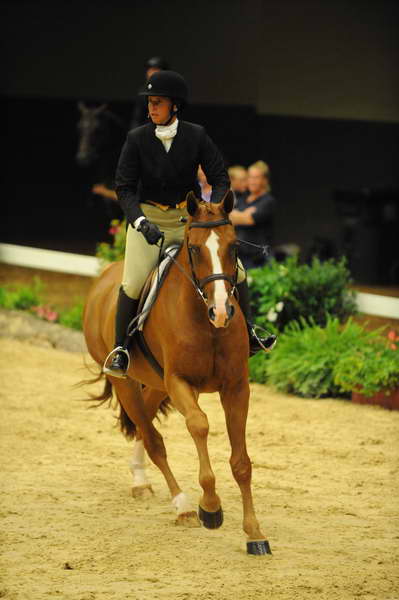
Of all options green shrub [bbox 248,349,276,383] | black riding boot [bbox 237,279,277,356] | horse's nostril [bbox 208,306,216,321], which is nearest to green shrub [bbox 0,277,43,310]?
green shrub [bbox 248,349,276,383]

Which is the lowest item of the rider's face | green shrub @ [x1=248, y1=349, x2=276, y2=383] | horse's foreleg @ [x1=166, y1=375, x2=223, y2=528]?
horse's foreleg @ [x1=166, y1=375, x2=223, y2=528]

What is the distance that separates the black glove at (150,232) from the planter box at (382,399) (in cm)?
402

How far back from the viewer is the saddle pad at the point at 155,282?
608 cm

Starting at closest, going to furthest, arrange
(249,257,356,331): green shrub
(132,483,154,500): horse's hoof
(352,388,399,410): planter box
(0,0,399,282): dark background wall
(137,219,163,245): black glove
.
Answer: (137,219,163,245): black glove → (132,483,154,500): horse's hoof → (352,388,399,410): planter box → (249,257,356,331): green shrub → (0,0,399,282): dark background wall

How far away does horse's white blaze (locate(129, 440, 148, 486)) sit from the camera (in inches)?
271

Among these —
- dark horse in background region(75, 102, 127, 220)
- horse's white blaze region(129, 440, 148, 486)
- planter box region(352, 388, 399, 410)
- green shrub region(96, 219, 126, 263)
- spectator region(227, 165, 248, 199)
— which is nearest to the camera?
horse's white blaze region(129, 440, 148, 486)

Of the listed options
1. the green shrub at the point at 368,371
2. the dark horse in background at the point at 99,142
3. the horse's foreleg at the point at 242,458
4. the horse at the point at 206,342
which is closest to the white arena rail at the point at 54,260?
the green shrub at the point at 368,371

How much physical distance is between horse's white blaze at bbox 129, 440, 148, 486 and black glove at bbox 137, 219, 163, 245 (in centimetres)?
174

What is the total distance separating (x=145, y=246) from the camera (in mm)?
6426

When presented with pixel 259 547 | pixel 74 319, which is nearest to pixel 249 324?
pixel 259 547

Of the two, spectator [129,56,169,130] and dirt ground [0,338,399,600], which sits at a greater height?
spectator [129,56,169,130]

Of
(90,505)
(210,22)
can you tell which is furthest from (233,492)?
(210,22)

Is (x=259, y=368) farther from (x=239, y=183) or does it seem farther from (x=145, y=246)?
(x=145, y=246)

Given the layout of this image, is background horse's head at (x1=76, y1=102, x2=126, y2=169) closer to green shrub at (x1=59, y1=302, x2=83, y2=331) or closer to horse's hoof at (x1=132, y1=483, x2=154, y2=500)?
green shrub at (x1=59, y1=302, x2=83, y2=331)
